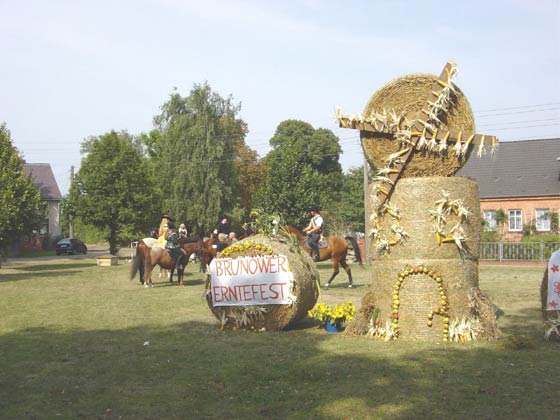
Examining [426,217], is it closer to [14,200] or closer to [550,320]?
[550,320]

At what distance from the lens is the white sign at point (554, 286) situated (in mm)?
10695

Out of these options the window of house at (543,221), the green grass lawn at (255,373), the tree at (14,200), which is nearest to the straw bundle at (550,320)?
the green grass lawn at (255,373)

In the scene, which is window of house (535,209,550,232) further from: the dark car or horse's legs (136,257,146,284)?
the dark car

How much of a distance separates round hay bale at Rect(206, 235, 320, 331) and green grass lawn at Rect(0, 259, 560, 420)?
0.99ft

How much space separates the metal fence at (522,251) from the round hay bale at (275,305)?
26.3 meters

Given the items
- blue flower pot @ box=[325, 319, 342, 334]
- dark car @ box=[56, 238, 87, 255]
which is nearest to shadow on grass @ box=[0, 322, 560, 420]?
blue flower pot @ box=[325, 319, 342, 334]

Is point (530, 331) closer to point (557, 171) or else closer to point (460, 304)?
point (460, 304)

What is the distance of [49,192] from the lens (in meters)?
72.7

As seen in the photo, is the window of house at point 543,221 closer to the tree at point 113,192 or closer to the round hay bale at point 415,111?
the tree at point 113,192

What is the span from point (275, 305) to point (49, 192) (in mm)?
65280

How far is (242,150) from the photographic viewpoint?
2911 inches

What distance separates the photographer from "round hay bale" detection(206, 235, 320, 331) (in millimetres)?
12242

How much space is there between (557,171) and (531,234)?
5.55 metres

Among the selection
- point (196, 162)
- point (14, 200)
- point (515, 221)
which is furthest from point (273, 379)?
point (196, 162)
